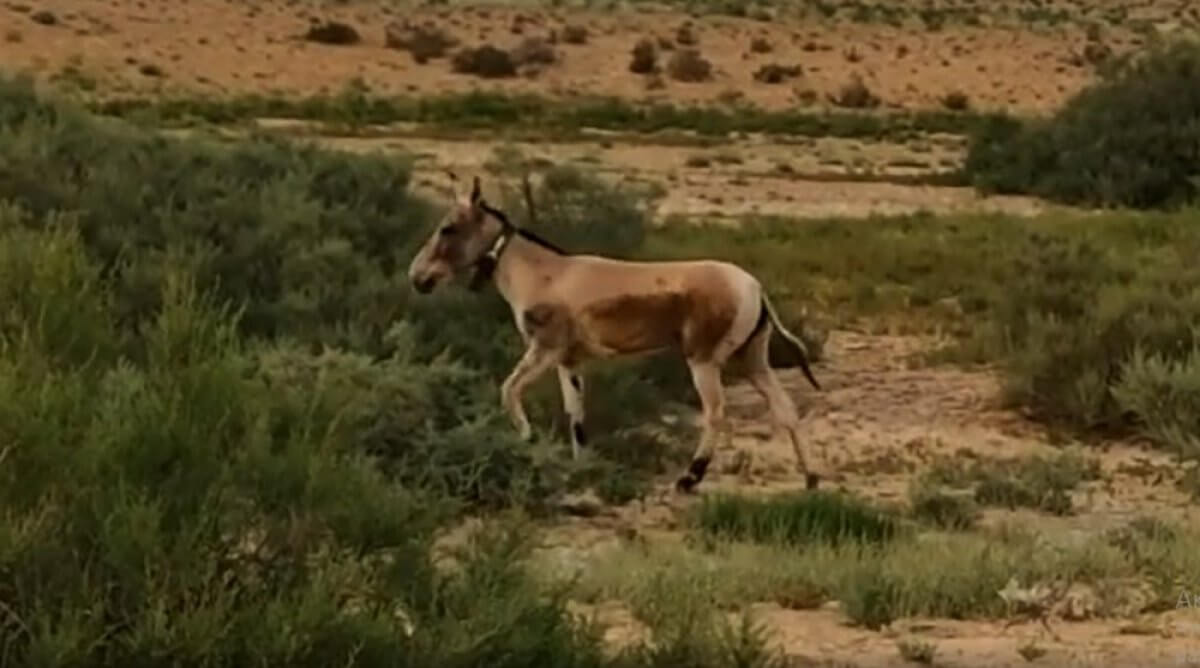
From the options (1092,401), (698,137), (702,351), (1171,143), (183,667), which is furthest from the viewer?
(698,137)

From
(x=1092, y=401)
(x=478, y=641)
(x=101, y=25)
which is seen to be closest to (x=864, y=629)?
(x=478, y=641)

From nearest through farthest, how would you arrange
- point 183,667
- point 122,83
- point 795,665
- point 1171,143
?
point 183,667 → point 795,665 → point 1171,143 → point 122,83

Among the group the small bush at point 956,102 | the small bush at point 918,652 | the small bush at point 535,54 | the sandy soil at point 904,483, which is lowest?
the small bush at point 535,54

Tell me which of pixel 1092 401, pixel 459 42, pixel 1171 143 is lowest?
pixel 459 42

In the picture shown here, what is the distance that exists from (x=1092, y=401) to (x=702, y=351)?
4.65 metres

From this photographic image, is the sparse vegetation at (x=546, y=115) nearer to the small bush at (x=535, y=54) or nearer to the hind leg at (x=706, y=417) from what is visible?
the small bush at (x=535, y=54)

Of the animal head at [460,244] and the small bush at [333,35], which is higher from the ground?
the animal head at [460,244]

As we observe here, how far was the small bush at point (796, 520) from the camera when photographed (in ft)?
45.6

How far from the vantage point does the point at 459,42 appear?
66000mm

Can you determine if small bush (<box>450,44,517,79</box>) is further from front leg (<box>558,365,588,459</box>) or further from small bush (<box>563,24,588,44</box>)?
front leg (<box>558,365,588,459</box>)

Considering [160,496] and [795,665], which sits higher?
[160,496]

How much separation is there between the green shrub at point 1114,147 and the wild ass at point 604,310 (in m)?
25.2

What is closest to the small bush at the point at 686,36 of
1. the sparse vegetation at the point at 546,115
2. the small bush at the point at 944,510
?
the sparse vegetation at the point at 546,115

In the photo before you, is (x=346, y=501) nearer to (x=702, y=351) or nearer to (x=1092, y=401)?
(x=702, y=351)
